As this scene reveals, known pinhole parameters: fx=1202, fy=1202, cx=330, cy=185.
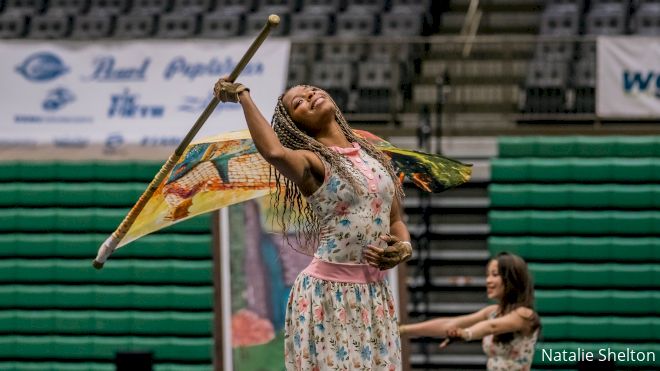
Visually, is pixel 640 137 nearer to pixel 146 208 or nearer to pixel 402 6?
pixel 402 6

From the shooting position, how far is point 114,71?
35.4 ft

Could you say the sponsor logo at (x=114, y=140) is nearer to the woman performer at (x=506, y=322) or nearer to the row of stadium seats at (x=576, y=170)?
the row of stadium seats at (x=576, y=170)

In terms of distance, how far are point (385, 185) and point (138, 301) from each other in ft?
22.3

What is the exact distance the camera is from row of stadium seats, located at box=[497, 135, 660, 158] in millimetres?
10445

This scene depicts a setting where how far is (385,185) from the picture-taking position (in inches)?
167

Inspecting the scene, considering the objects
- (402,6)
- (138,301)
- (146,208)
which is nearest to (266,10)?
(402,6)

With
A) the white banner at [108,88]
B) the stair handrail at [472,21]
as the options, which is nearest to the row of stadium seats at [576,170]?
the white banner at [108,88]

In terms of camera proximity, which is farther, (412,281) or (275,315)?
(412,281)

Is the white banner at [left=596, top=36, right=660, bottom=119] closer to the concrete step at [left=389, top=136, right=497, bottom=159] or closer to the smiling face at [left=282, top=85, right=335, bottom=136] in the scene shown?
the concrete step at [left=389, top=136, right=497, bottom=159]

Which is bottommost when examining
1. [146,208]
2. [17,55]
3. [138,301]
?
[138,301]

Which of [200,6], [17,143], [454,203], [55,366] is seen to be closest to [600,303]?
[454,203]

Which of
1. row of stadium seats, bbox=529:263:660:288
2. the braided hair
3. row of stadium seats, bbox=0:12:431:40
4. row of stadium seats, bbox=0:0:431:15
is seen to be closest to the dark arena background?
row of stadium seats, bbox=529:263:660:288

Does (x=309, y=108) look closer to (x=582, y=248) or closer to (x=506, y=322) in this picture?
(x=506, y=322)

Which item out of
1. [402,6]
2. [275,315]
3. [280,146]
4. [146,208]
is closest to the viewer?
[280,146]
